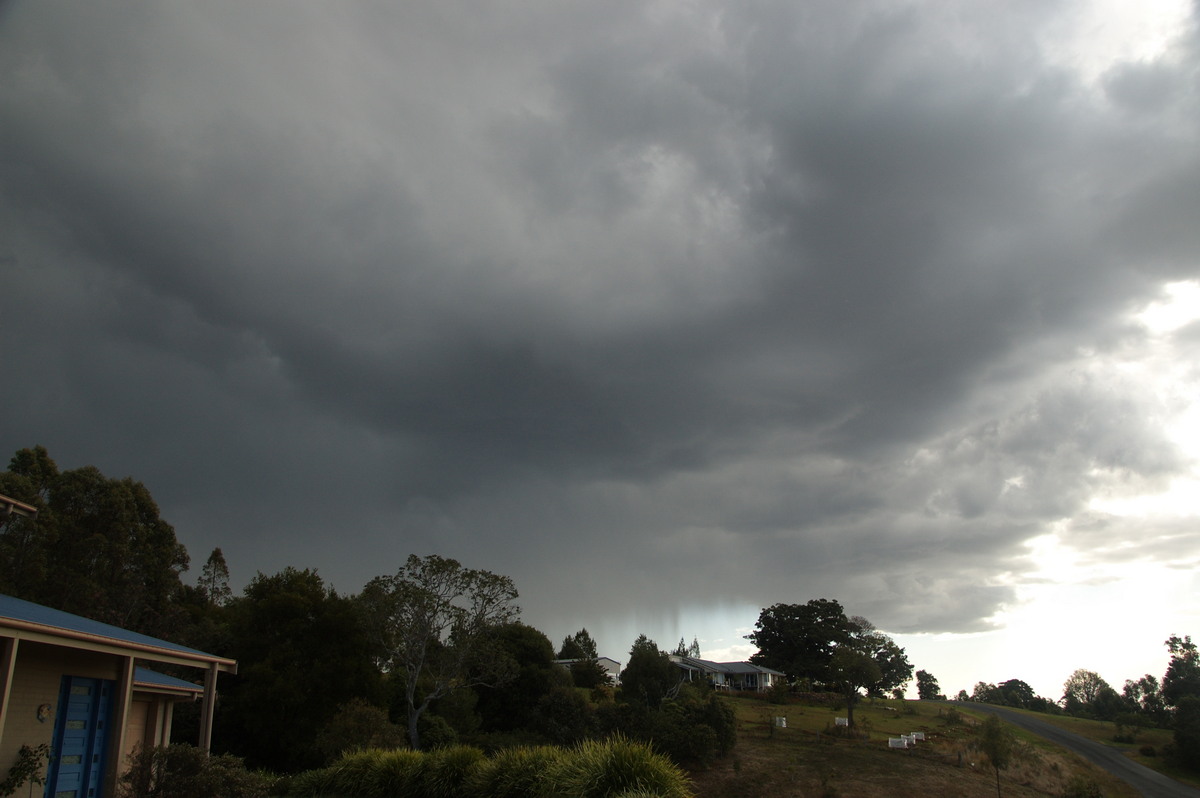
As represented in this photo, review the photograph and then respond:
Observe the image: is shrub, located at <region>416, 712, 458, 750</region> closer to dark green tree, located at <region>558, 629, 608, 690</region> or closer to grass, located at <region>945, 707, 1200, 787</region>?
dark green tree, located at <region>558, 629, 608, 690</region>

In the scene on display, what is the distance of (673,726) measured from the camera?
40656 mm

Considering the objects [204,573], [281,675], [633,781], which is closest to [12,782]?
[633,781]

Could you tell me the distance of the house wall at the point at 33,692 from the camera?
45.4 feet

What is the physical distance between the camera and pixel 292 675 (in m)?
36.4

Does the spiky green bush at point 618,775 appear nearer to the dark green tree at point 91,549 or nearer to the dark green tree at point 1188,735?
the dark green tree at point 91,549

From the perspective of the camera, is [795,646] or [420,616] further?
[795,646]

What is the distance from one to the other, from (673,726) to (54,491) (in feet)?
134

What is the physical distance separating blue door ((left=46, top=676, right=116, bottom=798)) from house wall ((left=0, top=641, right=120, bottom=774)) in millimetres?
345

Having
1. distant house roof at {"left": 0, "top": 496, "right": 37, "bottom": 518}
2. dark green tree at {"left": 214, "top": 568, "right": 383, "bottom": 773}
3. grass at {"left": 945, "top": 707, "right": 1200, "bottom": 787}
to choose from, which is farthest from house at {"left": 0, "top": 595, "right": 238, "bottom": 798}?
grass at {"left": 945, "top": 707, "right": 1200, "bottom": 787}

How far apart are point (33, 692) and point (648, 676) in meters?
40.5

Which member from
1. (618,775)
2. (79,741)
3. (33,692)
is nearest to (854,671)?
(618,775)

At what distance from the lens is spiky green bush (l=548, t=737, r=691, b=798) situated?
44.9 ft

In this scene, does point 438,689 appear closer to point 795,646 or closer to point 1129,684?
point 795,646

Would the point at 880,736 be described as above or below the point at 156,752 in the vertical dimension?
below
